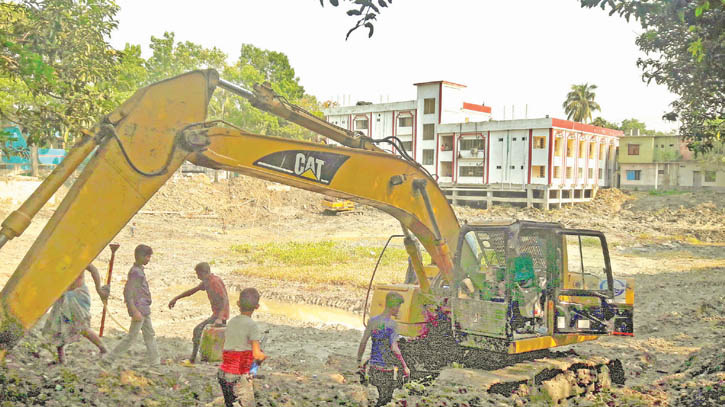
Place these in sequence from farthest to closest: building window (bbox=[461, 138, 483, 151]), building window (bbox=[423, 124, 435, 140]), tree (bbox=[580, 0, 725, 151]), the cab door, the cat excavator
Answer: building window (bbox=[423, 124, 435, 140])
building window (bbox=[461, 138, 483, 151])
tree (bbox=[580, 0, 725, 151])
the cab door
the cat excavator

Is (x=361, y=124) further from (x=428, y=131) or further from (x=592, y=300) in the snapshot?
(x=592, y=300)

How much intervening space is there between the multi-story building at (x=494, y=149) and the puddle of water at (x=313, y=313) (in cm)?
2885

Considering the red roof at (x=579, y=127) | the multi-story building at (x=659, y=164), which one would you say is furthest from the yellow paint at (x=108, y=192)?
the multi-story building at (x=659, y=164)

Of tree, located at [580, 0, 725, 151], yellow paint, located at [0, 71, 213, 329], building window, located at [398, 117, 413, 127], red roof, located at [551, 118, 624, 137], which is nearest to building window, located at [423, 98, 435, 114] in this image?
building window, located at [398, 117, 413, 127]

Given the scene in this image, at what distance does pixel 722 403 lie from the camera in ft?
23.3

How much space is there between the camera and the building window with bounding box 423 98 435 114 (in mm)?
47625

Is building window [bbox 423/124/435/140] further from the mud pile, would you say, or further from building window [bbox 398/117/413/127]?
the mud pile

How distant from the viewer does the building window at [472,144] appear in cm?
4491

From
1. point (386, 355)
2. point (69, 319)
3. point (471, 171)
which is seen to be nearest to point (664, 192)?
point (471, 171)

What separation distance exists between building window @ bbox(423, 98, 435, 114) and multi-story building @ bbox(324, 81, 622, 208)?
8cm

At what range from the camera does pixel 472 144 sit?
45500 mm

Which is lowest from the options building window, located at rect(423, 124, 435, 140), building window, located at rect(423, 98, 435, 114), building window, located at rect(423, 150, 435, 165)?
building window, located at rect(423, 150, 435, 165)

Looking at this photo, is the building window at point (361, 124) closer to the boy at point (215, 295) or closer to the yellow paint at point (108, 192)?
the boy at point (215, 295)

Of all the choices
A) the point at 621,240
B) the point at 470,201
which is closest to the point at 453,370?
the point at 621,240
